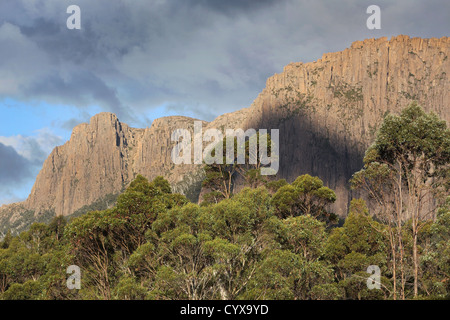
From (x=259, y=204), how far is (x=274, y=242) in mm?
3278

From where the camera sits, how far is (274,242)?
3494 cm

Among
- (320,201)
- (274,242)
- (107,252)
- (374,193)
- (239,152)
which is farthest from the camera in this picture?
(239,152)

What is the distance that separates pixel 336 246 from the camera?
4547 cm

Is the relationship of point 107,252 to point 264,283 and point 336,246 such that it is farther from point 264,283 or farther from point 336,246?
point 336,246

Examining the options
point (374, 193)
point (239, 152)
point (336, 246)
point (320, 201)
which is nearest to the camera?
point (374, 193)

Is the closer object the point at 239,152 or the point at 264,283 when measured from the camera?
the point at 264,283
